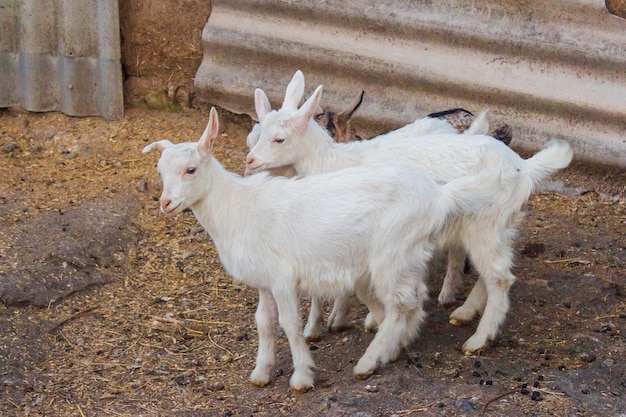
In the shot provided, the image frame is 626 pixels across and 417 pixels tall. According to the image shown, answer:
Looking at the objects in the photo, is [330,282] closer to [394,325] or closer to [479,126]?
[394,325]

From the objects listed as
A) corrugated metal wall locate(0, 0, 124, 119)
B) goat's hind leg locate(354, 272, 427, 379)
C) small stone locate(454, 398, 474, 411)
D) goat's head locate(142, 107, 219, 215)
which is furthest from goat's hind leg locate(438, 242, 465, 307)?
corrugated metal wall locate(0, 0, 124, 119)

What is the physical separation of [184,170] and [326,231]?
78 cm

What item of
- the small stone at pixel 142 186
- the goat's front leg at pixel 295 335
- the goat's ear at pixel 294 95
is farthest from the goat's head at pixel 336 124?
the goat's front leg at pixel 295 335

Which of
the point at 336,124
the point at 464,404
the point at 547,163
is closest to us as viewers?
the point at 464,404

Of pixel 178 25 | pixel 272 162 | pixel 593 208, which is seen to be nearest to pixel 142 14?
pixel 178 25

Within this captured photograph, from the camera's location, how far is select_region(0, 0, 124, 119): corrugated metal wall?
8.38 meters

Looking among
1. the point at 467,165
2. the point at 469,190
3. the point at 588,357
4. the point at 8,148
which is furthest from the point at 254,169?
the point at 8,148

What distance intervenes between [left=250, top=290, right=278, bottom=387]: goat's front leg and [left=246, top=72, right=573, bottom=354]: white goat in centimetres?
72

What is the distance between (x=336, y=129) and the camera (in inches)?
277

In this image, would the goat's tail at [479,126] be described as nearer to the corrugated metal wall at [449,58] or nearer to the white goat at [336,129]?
the white goat at [336,129]

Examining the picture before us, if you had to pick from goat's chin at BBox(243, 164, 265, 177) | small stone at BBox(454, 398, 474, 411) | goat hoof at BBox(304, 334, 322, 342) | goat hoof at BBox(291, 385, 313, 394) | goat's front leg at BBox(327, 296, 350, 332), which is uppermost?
goat's chin at BBox(243, 164, 265, 177)

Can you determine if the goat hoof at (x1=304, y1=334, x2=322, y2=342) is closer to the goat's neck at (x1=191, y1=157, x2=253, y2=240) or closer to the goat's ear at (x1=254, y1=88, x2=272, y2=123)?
the goat's neck at (x1=191, y1=157, x2=253, y2=240)

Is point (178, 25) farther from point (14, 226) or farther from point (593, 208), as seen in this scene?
point (593, 208)

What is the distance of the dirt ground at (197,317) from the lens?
5.18 meters
